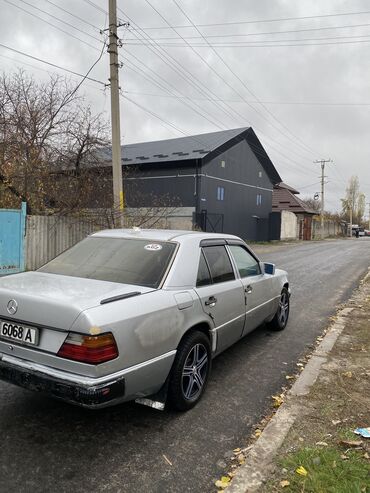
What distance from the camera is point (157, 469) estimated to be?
2746mm

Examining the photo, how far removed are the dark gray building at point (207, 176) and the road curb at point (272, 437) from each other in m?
21.2

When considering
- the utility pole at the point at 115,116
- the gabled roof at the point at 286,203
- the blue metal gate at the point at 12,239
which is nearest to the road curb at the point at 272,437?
the blue metal gate at the point at 12,239

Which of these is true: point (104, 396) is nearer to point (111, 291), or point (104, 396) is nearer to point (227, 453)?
point (111, 291)

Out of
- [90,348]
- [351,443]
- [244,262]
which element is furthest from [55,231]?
[351,443]

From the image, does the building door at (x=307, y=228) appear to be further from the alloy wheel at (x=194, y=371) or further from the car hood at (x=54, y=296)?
the car hood at (x=54, y=296)

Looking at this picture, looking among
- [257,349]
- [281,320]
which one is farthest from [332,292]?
[257,349]

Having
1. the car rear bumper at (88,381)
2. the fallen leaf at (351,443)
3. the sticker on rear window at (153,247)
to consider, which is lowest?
the fallen leaf at (351,443)

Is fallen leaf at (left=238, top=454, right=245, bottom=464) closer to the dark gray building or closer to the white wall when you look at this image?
the dark gray building

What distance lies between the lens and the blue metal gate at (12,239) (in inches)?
415

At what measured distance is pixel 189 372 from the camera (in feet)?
11.7

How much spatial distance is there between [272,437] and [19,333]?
2103mm

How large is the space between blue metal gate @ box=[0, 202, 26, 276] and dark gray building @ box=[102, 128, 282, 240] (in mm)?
14038

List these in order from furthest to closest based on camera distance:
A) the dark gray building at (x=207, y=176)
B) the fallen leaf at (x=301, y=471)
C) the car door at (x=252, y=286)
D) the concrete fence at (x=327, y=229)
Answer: the concrete fence at (x=327, y=229)
the dark gray building at (x=207, y=176)
the car door at (x=252, y=286)
the fallen leaf at (x=301, y=471)

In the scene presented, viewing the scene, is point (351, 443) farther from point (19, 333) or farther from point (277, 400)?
point (19, 333)
